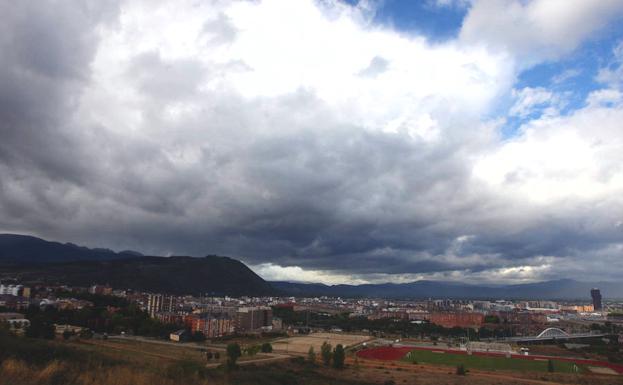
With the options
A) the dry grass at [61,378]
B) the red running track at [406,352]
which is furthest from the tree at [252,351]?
the dry grass at [61,378]

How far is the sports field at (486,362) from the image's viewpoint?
66.8 m

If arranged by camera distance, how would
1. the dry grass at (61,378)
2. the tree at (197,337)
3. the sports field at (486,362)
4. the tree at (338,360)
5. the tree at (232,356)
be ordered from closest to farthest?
1. the dry grass at (61,378)
2. the tree at (232,356)
3. the tree at (338,360)
4. the sports field at (486,362)
5. the tree at (197,337)

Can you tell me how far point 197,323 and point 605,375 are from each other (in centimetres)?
8223

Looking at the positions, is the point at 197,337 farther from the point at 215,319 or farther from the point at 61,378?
the point at 61,378

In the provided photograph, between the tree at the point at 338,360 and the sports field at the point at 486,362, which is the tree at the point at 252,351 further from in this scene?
the sports field at the point at 486,362

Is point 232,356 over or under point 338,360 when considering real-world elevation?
over

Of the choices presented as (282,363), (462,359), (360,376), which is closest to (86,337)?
(282,363)

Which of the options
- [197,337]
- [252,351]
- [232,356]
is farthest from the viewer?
[197,337]

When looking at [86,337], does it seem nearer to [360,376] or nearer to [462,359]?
[360,376]

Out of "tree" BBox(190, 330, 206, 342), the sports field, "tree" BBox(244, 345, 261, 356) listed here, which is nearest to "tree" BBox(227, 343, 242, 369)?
"tree" BBox(244, 345, 261, 356)

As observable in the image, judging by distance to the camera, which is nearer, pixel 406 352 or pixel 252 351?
pixel 252 351

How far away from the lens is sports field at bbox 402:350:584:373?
2628 inches

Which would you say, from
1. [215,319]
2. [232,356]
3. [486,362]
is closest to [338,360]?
[232,356]

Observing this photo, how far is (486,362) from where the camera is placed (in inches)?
2840
